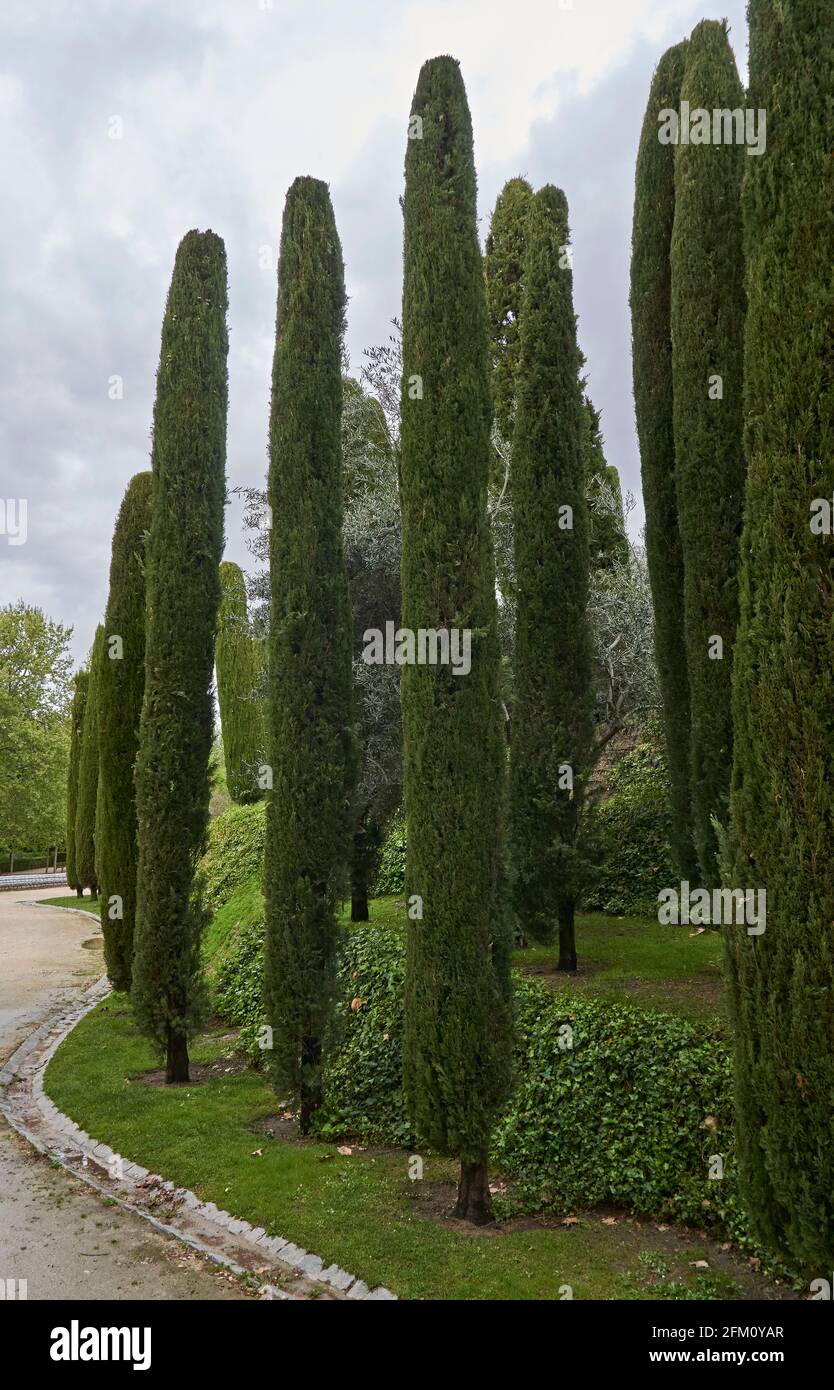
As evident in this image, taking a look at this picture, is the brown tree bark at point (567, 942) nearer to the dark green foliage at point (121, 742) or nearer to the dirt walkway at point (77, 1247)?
the dirt walkway at point (77, 1247)

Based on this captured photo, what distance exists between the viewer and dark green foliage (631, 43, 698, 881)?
31.1ft

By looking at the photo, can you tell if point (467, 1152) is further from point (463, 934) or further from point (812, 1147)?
point (812, 1147)

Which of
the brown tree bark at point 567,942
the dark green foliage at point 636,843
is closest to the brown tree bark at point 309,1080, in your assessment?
the brown tree bark at point 567,942

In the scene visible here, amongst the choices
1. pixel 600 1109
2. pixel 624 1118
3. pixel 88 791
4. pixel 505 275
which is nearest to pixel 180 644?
pixel 600 1109

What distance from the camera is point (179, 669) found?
9.43 meters

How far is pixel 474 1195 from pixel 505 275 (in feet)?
69.5

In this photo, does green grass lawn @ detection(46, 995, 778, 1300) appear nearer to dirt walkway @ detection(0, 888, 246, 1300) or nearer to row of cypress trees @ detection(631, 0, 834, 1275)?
dirt walkway @ detection(0, 888, 246, 1300)

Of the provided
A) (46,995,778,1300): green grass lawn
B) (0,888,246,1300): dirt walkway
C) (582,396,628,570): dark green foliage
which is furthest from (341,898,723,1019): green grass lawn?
(582,396,628,570): dark green foliage

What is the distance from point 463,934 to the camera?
6.01 metres

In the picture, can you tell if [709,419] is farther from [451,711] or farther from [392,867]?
[392,867]

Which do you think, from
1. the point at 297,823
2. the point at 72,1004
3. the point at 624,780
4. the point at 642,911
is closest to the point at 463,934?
the point at 297,823

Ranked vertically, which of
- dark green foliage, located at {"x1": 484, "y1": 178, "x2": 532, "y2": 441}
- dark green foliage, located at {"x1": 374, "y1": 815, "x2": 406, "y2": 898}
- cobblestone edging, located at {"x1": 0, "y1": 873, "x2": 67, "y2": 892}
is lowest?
cobblestone edging, located at {"x1": 0, "y1": 873, "x2": 67, "y2": 892}

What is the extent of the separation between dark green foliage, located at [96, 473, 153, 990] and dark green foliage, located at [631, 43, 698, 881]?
6.73m
